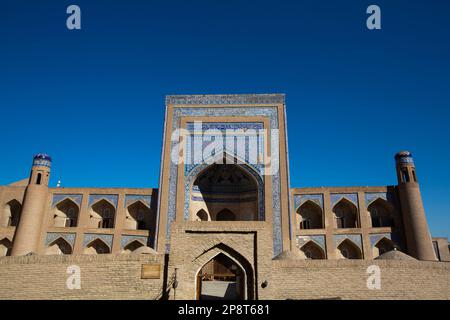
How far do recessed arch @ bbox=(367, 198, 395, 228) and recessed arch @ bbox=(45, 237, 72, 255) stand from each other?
14615 mm

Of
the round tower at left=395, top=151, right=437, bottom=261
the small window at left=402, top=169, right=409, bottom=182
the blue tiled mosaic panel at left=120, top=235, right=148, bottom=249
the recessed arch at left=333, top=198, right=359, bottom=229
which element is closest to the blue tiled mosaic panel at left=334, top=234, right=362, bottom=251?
the recessed arch at left=333, top=198, right=359, bottom=229

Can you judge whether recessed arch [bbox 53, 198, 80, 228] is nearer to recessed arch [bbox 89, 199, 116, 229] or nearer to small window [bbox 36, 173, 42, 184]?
recessed arch [bbox 89, 199, 116, 229]

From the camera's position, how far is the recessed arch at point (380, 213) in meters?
17.1

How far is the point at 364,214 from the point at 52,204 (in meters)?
15.0

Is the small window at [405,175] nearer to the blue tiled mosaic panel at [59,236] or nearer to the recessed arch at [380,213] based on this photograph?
the recessed arch at [380,213]

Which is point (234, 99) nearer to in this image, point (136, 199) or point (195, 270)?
point (136, 199)

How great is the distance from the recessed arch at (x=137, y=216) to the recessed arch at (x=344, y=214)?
929 cm

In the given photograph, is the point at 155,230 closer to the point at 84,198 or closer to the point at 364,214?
the point at 84,198

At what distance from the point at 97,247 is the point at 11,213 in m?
4.79

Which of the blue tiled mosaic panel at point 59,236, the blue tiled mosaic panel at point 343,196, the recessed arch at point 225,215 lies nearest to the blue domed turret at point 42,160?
the blue tiled mosaic panel at point 59,236

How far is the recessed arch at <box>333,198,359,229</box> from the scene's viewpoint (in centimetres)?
1728

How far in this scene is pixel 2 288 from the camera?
885 centimetres

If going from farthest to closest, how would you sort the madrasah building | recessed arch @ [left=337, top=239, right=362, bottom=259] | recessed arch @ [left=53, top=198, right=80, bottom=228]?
recessed arch @ [left=53, top=198, right=80, bottom=228]
recessed arch @ [left=337, top=239, right=362, bottom=259]
the madrasah building
